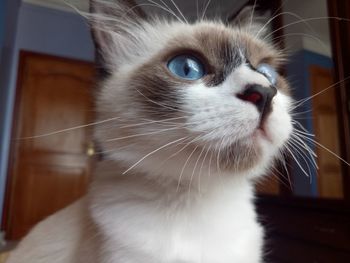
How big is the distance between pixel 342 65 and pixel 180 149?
1.08m

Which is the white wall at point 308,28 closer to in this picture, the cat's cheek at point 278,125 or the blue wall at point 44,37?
the cat's cheek at point 278,125

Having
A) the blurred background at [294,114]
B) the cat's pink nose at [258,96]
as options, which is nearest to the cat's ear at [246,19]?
the blurred background at [294,114]

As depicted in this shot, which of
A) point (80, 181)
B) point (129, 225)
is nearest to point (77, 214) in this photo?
point (129, 225)

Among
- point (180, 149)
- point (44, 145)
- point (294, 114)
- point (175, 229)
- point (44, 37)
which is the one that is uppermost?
point (44, 37)

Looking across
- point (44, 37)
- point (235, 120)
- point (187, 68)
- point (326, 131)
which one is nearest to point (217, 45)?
point (187, 68)

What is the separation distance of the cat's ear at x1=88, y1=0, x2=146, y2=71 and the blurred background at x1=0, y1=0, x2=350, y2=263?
0.05 m

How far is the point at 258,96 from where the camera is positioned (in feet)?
1.68

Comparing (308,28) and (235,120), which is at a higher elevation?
(308,28)

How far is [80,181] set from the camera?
3611mm

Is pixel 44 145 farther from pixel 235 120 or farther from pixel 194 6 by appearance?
pixel 235 120

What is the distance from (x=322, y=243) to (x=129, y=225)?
119 centimetres

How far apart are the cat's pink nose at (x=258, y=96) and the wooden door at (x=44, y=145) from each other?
2996 mm

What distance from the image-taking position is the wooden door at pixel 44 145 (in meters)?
3.37

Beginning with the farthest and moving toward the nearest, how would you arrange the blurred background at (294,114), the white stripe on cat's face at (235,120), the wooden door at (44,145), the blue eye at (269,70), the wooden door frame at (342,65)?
the wooden door at (44,145) → the wooden door frame at (342,65) → the blurred background at (294,114) → the blue eye at (269,70) → the white stripe on cat's face at (235,120)
